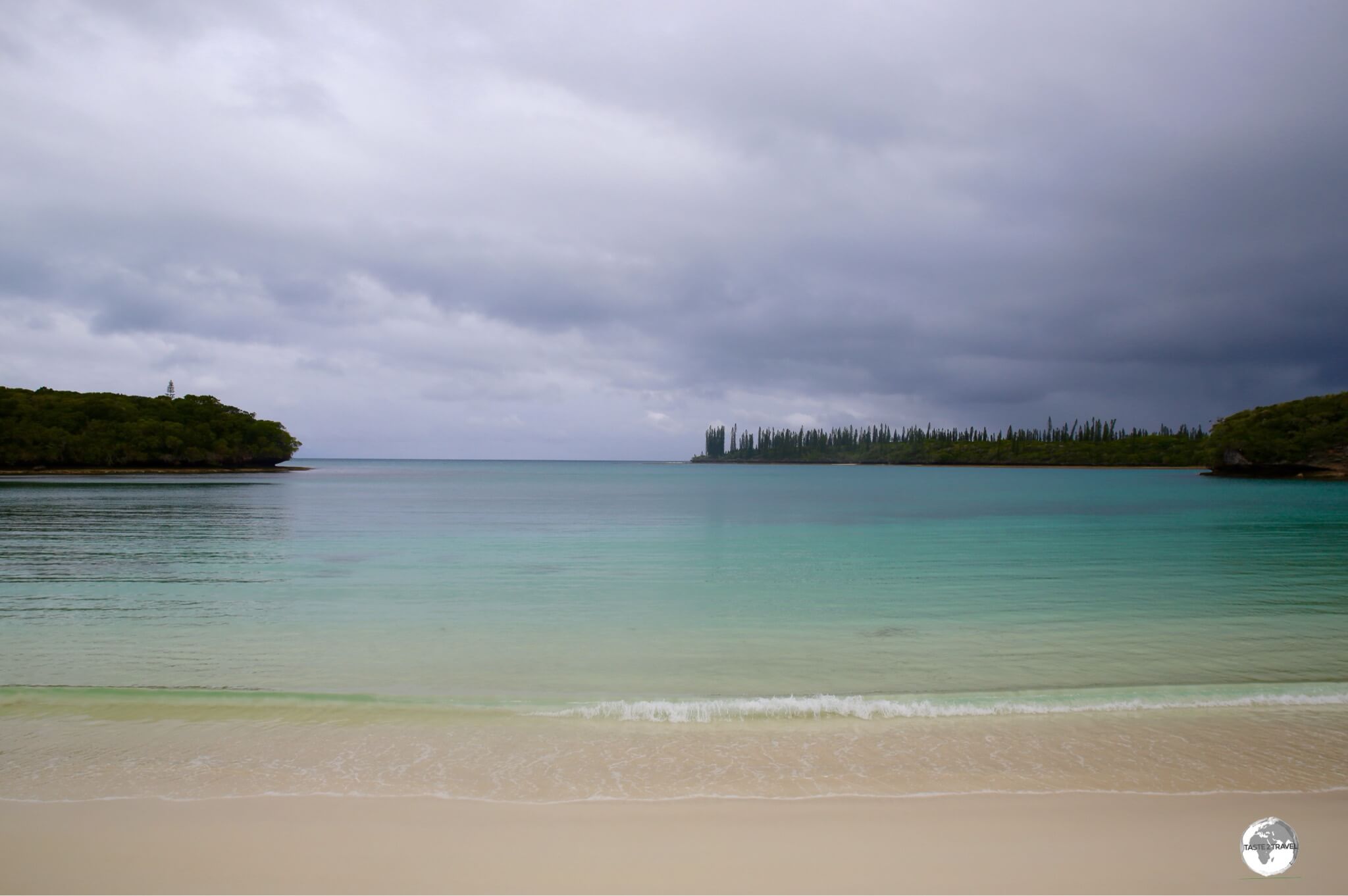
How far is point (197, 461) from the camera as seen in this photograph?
407 feet

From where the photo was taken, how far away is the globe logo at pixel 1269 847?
14.3ft

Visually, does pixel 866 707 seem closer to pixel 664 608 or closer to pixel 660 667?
pixel 660 667

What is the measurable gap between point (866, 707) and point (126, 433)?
468ft

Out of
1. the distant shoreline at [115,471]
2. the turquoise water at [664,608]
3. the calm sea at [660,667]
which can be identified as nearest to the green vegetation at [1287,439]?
the turquoise water at [664,608]

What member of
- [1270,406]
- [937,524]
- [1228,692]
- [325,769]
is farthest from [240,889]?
[1270,406]

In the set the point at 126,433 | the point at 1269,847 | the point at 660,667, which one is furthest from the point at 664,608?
the point at 126,433

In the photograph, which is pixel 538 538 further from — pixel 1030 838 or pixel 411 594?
pixel 1030 838

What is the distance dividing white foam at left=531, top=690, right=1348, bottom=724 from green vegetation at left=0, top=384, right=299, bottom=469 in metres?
139

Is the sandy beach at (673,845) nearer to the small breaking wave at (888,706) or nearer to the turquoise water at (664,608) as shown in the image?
the small breaking wave at (888,706)

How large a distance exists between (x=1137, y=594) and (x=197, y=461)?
145077 millimetres

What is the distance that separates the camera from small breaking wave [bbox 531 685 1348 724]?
7.44m

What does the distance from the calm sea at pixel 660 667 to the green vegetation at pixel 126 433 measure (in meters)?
111

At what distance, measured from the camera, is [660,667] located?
393 inches

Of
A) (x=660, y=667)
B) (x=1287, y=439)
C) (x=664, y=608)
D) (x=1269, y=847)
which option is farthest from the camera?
(x=1287, y=439)
